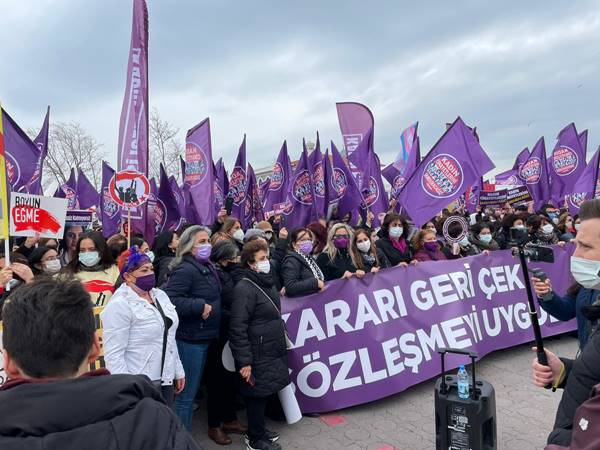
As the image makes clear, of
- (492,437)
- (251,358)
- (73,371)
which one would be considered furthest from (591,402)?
(251,358)

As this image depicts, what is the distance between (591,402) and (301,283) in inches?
129

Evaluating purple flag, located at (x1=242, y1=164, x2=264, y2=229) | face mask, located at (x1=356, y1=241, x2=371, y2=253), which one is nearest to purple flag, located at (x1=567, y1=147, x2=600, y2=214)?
face mask, located at (x1=356, y1=241, x2=371, y2=253)

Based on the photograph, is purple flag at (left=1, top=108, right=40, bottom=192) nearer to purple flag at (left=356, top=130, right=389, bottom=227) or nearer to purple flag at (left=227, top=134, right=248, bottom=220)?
purple flag at (left=227, top=134, right=248, bottom=220)

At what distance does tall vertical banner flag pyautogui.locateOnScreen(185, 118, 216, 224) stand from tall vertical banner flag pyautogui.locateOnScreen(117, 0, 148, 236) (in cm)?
150

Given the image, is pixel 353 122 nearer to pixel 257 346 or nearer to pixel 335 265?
pixel 335 265

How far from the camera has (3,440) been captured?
1044 millimetres

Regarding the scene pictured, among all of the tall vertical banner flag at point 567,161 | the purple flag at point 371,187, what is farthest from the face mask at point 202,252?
the tall vertical banner flag at point 567,161

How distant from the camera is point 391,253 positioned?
5.90 m

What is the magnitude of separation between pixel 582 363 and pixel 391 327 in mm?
3022

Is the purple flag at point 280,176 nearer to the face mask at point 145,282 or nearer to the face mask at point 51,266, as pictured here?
the face mask at point 51,266

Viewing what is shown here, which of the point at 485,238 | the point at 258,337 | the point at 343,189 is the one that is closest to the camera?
the point at 258,337

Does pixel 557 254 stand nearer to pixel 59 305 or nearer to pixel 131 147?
pixel 131 147

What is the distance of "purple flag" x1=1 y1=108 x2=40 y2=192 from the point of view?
6.40 m

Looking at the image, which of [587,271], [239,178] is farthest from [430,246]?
[239,178]
